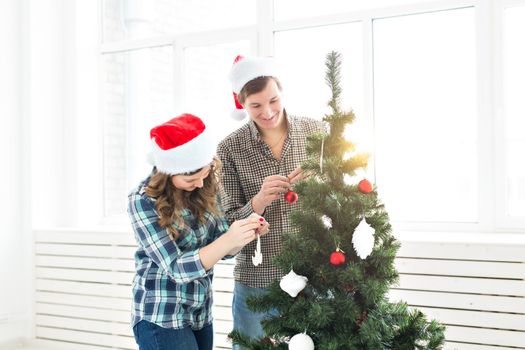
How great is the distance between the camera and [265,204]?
209 cm

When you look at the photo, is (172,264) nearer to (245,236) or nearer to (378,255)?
(245,236)

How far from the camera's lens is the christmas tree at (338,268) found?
5.56 ft

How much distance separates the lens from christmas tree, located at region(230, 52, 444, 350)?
5.56ft

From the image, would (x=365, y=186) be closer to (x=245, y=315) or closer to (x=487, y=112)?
(x=245, y=315)

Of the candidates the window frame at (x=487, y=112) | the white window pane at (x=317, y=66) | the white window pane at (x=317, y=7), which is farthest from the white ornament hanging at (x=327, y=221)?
the white window pane at (x=317, y=7)

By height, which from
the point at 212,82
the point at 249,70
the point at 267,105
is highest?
the point at 212,82

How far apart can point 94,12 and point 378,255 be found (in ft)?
11.3

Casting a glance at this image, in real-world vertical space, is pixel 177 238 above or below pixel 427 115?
below

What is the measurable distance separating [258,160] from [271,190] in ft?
0.87

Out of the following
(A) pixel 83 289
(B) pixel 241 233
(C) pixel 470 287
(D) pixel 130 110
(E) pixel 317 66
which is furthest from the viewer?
(D) pixel 130 110

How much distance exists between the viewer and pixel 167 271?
192 centimetres

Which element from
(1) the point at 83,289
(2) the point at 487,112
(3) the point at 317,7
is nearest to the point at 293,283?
(2) the point at 487,112

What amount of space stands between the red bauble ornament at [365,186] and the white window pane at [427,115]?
5.43 feet

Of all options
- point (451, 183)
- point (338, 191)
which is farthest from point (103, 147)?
point (338, 191)
